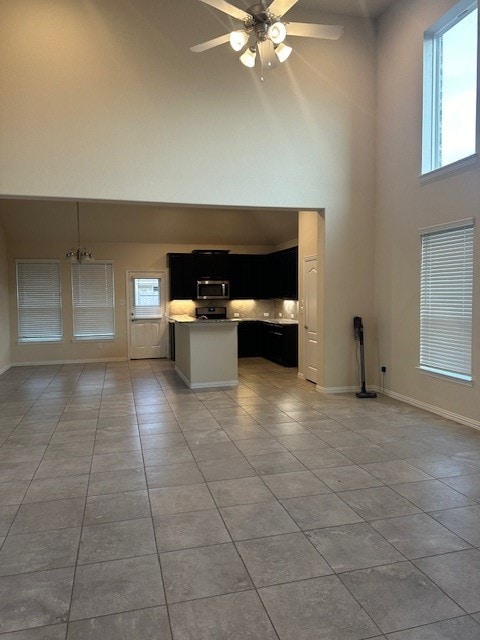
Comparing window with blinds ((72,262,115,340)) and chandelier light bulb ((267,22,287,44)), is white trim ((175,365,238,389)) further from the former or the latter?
chandelier light bulb ((267,22,287,44))

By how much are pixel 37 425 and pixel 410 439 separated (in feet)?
13.0

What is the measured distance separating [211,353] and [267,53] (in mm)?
4288

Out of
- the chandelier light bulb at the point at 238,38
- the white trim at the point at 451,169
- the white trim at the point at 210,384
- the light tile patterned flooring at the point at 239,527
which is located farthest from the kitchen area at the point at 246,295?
the chandelier light bulb at the point at 238,38

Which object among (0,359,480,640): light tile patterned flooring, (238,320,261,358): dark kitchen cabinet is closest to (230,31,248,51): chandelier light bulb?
Result: (0,359,480,640): light tile patterned flooring

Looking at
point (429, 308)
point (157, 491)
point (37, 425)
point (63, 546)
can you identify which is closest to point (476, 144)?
point (429, 308)

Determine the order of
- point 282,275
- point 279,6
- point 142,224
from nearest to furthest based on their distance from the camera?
point 279,6 → point 142,224 → point 282,275

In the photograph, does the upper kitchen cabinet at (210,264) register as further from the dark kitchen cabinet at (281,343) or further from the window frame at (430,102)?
the window frame at (430,102)

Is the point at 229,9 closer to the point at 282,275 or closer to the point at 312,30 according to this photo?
the point at 312,30

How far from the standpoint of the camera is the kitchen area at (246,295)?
9.29 metres

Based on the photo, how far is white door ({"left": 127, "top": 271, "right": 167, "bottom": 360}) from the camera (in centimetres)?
1020

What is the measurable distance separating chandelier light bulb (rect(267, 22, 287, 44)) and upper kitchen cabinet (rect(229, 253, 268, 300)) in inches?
272

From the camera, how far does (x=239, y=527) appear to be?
2707 mm

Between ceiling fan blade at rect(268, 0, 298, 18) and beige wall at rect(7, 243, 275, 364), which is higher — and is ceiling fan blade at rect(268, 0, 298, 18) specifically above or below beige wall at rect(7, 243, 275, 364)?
above

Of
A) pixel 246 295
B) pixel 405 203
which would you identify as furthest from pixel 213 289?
pixel 405 203
